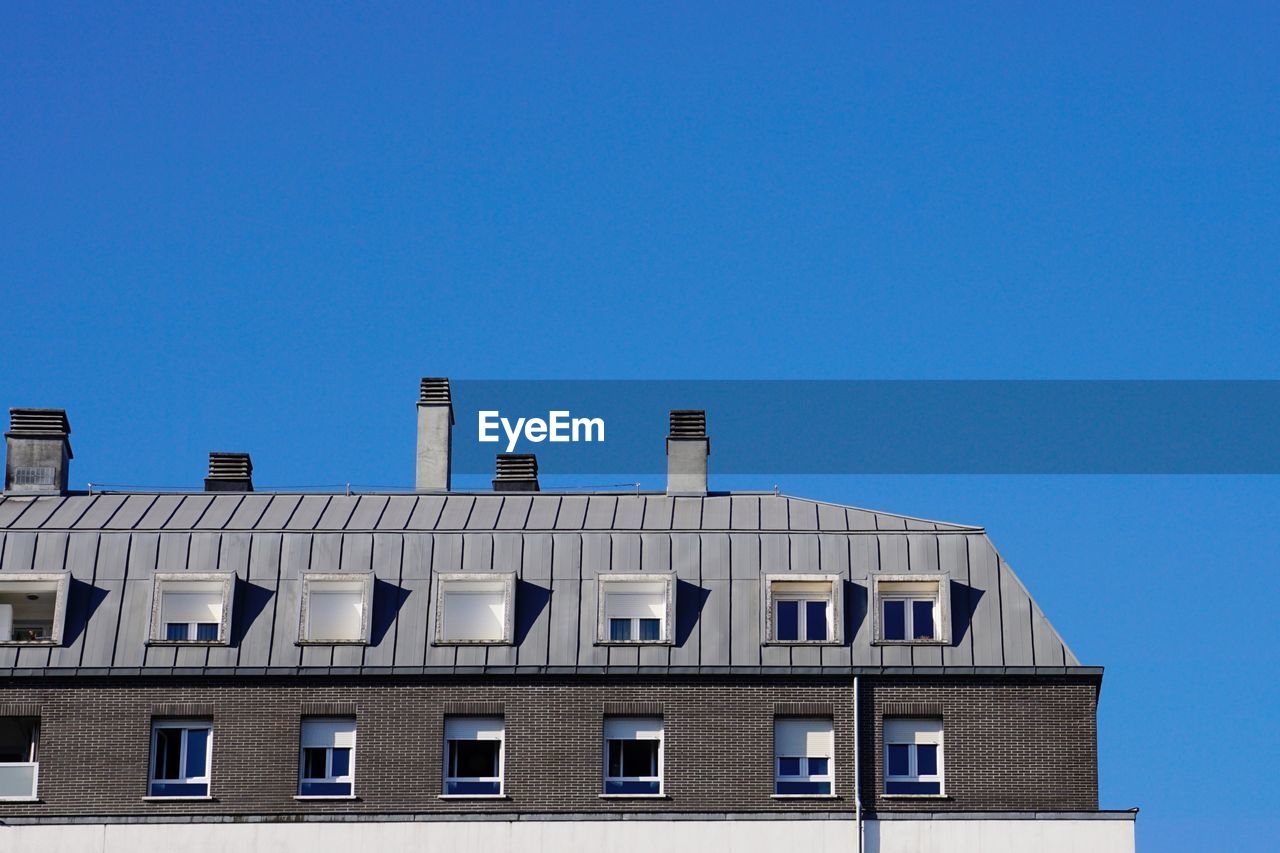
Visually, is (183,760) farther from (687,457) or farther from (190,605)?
(687,457)

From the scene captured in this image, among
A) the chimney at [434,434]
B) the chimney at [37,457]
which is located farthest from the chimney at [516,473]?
the chimney at [37,457]

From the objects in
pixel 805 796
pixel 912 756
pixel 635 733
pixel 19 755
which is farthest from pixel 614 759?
pixel 19 755

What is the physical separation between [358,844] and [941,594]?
15.5m

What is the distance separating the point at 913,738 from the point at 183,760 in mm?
17711

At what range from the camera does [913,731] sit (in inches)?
2847

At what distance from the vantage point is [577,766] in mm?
71812

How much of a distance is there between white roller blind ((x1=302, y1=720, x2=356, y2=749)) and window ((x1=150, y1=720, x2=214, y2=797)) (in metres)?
2.31

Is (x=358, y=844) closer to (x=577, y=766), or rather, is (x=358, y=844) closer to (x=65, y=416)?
(x=577, y=766)

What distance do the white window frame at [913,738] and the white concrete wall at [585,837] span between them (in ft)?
4.90

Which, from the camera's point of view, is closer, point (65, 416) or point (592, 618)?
point (592, 618)

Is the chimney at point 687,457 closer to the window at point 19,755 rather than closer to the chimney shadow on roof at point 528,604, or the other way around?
the chimney shadow on roof at point 528,604

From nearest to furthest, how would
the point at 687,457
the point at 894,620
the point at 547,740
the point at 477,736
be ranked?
the point at 547,740 → the point at 477,736 → the point at 894,620 → the point at 687,457

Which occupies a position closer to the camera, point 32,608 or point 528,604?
point 528,604

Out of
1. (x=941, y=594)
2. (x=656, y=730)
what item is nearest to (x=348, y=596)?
(x=656, y=730)
